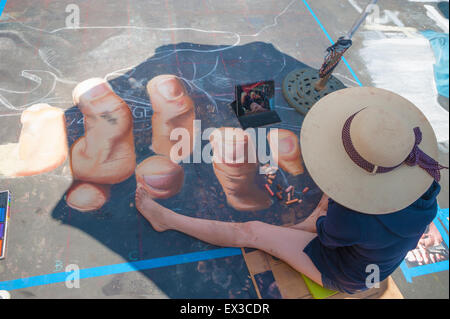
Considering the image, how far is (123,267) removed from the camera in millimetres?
3434

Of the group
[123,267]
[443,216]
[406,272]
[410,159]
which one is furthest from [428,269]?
[123,267]

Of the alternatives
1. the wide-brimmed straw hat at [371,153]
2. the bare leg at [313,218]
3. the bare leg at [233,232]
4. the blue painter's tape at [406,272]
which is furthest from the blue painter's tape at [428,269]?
the wide-brimmed straw hat at [371,153]

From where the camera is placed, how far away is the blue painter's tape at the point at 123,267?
326 cm

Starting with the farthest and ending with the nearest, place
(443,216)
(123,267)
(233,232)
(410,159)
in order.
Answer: (443,216) < (233,232) < (123,267) < (410,159)

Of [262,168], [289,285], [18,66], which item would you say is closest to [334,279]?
[289,285]

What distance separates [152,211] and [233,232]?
1157 millimetres

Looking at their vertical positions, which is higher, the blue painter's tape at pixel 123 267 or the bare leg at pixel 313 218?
the bare leg at pixel 313 218

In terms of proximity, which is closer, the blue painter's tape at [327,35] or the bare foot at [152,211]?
the bare foot at [152,211]

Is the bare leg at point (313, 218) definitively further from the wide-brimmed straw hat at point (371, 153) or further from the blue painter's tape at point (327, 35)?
the blue painter's tape at point (327, 35)

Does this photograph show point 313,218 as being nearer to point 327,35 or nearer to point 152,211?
point 152,211

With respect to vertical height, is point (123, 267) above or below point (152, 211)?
below

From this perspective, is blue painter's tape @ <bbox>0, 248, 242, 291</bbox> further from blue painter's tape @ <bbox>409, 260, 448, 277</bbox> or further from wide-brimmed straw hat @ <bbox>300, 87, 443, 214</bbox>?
blue painter's tape @ <bbox>409, 260, 448, 277</bbox>
